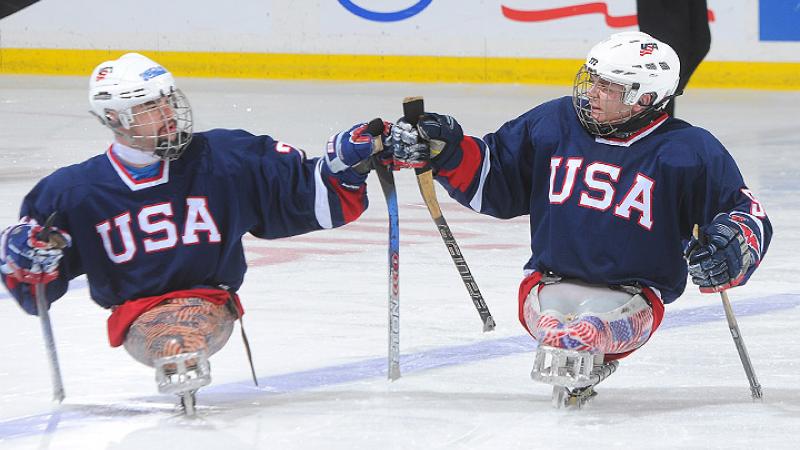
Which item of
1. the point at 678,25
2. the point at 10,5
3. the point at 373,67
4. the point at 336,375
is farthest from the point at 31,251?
the point at 373,67

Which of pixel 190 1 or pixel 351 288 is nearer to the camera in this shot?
pixel 351 288

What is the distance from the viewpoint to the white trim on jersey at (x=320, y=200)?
272cm

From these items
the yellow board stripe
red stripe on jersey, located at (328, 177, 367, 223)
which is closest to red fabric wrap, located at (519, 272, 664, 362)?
red stripe on jersey, located at (328, 177, 367, 223)

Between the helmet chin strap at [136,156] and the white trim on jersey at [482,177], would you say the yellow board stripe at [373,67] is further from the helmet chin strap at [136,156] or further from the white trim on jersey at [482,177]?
the helmet chin strap at [136,156]

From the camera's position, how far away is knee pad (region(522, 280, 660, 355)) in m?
2.57

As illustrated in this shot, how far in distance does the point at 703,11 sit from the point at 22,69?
197 inches

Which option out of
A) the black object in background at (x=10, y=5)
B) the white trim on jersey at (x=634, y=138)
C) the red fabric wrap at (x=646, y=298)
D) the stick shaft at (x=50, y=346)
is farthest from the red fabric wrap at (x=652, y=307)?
the black object in background at (x=10, y=5)

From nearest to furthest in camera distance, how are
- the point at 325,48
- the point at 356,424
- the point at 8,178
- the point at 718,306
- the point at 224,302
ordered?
the point at 356,424 → the point at 224,302 → the point at 718,306 → the point at 8,178 → the point at 325,48

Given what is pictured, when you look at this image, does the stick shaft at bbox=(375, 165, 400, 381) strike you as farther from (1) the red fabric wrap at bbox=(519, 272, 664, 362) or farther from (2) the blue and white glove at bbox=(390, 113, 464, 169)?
(1) the red fabric wrap at bbox=(519, 272, 664, 362)

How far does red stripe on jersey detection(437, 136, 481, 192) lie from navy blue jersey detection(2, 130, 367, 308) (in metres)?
0.18

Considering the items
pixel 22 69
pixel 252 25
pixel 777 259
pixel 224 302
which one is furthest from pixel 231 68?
pixel 224 302

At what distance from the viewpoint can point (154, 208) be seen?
8.65 ft

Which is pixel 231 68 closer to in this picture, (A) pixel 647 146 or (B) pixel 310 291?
(B) pixel 310 291

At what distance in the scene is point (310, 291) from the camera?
373 centimetres
